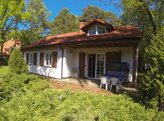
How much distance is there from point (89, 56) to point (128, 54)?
Result: 3.36m

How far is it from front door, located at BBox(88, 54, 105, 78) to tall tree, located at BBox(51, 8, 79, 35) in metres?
21.4

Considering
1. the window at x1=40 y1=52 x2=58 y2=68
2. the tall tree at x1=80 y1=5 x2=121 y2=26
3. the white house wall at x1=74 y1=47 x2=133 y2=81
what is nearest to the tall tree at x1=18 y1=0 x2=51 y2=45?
the tall tree at x1=80 y1=5 x2=121 y2=26

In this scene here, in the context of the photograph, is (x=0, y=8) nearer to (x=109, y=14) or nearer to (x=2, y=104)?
(x=2, y=104)

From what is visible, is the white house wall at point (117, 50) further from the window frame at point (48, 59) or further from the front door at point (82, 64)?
the window frame at point (48, 59)

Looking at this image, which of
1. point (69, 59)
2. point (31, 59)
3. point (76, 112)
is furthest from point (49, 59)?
point (76, 112)

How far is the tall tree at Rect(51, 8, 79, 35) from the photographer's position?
30062 millimetres

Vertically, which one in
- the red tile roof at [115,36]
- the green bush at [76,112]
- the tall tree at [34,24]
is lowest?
the green bush at [76,112]

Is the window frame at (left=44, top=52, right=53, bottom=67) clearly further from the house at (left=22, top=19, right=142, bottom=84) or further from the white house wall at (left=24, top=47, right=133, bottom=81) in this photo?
the white house wall at (left=24, top=47, right=133, bottom=81)

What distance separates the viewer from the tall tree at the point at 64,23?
30062 millimetres

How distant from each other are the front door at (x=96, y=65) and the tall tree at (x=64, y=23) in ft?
70.2

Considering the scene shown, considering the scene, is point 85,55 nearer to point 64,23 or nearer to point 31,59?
point 31,59

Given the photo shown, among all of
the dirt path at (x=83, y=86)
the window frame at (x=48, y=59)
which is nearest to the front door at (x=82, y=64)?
the dirt path at (x=83, y=86)

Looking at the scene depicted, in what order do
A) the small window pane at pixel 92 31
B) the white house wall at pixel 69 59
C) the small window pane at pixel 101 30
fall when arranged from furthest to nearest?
the small window pane at pixel 92 31 < the small window pane at pixel 101 30 < the white house wall at pixel 69 59

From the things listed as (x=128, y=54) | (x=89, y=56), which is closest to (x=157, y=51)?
(x=128, y=54)
